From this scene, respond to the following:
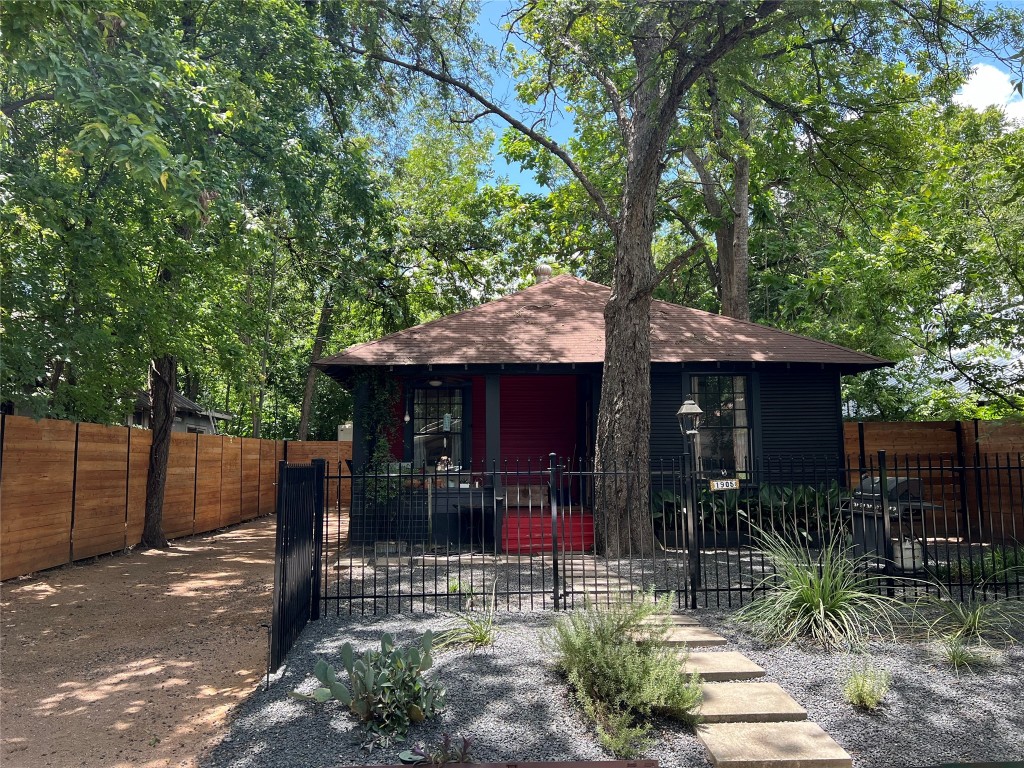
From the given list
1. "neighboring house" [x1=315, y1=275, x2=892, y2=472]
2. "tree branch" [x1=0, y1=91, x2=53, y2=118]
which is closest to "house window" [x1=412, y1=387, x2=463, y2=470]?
"neighboring house" [x1=315, y1=275, x2=892, y2=472]

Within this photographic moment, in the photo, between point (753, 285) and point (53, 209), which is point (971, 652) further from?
point (753, 285)

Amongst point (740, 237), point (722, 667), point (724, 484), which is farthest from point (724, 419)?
point (722, 667)

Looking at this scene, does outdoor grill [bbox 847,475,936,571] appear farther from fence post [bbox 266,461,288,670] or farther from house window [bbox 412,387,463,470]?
house window [bbox 412,387,463,470]

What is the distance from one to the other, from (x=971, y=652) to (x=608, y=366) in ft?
20.9

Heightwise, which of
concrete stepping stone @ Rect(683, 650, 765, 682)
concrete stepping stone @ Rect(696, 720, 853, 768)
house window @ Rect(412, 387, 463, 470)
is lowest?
concrete stepping stone @ Rect(696, 720, 853, 768)

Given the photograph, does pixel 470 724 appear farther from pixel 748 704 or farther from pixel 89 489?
pixel 89 489

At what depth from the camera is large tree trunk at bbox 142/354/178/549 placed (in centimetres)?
1320

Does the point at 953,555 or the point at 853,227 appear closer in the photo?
the point at 953,555

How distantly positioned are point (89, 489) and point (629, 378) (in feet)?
29.1

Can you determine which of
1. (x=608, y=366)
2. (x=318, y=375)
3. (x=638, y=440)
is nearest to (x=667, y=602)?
(x=638, y=440)

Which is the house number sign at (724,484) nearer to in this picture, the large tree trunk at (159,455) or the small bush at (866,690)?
the small bush at (866,690)

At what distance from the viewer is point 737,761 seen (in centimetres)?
389

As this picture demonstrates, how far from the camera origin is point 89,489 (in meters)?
11.2

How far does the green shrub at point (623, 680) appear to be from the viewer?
4234mm
